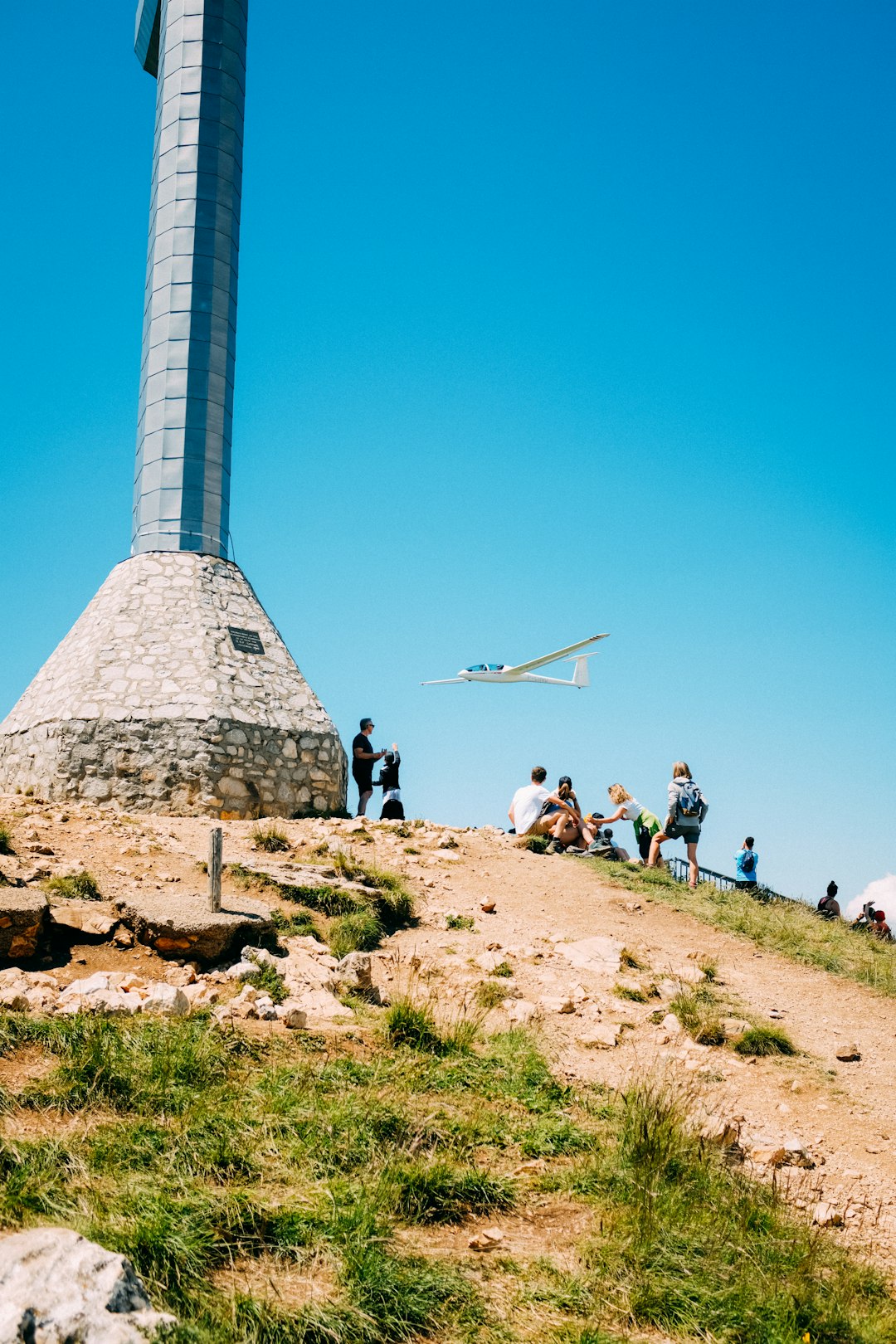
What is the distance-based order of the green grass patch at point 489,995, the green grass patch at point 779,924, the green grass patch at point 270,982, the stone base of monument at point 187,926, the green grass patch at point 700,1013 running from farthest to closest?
the green grass patch at point 779,924 → the green grass patch at point 489,995 → the green grass patch at point 700,1013 → the stone base of monument at point 187,926 → the green grass patch at point 270,982

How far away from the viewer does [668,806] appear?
1614 centimetres

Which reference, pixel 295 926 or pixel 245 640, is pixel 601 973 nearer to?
pixel 295 926

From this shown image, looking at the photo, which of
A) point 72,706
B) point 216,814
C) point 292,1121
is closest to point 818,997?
point 292,1121

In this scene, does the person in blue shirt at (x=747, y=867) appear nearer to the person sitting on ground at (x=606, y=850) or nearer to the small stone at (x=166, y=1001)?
the person sitting on ground at (x=606, y=850)

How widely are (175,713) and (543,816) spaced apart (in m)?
5.71

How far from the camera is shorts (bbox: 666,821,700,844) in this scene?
16.1 metres

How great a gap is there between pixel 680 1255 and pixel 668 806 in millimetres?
10426

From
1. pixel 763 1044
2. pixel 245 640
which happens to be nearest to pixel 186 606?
pixel 245 640

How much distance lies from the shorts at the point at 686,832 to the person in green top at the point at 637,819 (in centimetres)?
69

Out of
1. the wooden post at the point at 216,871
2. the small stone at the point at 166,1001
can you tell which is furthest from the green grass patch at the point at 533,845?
the small stone at the point at 166,1001

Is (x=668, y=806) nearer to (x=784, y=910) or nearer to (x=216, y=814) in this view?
(x=784, y=910)

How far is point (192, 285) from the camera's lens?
67.4 ft

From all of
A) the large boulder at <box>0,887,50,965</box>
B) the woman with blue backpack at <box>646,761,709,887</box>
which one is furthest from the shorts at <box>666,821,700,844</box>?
the large boulder at <box>0,887,50,965</box>

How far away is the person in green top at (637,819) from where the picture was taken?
16.9m
